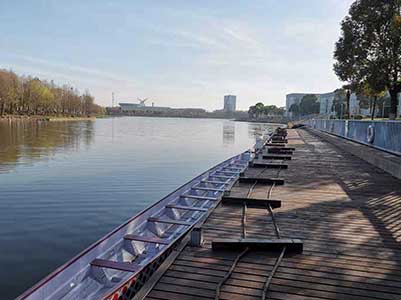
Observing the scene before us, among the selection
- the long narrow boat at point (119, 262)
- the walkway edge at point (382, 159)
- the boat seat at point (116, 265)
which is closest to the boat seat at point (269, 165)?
the walkway edge at point (382, 159)

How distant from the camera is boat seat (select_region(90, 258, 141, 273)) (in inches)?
173

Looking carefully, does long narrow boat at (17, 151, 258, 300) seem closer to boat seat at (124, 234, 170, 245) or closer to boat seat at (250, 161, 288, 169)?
boat seat at (124, 234, 170, 245)

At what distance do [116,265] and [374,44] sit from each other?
2244 centimetres

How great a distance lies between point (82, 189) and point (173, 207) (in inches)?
256

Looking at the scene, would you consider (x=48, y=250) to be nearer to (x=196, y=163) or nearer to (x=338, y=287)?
(x=338, y=287)

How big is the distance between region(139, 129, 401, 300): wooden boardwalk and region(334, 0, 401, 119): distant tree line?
1490cm

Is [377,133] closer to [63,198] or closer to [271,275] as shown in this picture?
[63,198]

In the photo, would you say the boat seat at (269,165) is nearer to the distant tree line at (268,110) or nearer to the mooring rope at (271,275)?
the mooring rope at (271,275)

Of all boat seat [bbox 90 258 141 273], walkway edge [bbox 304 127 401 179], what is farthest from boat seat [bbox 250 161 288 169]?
boat seat [bbox 90 258 141 273]

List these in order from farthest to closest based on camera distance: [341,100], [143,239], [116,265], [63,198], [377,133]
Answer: [341,100] < [377,133] < [63,198] < [143,239] < [116,265]

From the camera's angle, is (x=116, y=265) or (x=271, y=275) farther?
(x=116, y=265)

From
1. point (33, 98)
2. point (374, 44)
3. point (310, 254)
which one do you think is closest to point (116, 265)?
point (310, 254)

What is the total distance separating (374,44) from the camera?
72.4 feet

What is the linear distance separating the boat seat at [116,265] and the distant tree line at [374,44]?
20191mm
